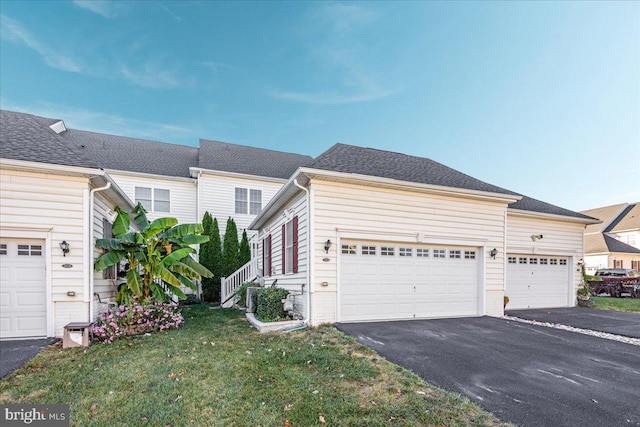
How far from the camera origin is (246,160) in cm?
1894

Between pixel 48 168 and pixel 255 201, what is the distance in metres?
11.0

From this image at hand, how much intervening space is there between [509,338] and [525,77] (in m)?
11.6

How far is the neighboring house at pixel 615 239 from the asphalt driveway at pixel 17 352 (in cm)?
3423

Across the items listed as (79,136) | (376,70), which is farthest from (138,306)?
(79,136)

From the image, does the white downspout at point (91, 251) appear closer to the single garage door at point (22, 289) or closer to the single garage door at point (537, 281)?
the single garage door at point (22, 289)

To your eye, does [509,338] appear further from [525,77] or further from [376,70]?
[376,70]

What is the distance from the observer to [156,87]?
17.2m

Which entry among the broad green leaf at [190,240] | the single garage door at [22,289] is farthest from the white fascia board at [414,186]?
the single garage door at [22,289]

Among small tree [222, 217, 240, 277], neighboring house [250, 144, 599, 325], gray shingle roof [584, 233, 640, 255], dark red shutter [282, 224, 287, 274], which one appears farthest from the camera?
gray shingle roof [584, 233, 640, 255]

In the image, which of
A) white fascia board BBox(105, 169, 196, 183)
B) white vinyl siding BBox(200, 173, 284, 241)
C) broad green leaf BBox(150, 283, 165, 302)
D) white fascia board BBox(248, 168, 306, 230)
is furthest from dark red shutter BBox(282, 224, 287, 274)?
white fascia board BBox(105, 169, 196, 183)

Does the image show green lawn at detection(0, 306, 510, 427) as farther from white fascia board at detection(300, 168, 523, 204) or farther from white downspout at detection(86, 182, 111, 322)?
white fascia board at detection(300, 168, 523, 204)

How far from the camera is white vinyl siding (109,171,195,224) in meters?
16.2

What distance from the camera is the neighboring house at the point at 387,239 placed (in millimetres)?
8219

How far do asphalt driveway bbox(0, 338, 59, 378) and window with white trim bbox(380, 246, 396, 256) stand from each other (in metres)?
8.11
